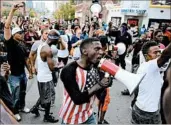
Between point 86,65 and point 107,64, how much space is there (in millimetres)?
336

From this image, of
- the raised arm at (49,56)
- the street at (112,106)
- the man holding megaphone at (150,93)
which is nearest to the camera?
the man holding megaphone at (150,93)

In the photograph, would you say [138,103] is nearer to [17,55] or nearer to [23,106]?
[17,55]

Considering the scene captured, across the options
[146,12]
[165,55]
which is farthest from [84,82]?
[146,12]

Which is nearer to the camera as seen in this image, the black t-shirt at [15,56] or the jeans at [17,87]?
the black t-shirt at [15,56]

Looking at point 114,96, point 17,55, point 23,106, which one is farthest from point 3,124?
point 114,96

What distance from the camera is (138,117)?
144 inches

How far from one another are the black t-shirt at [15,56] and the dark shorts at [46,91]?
0.48 meters

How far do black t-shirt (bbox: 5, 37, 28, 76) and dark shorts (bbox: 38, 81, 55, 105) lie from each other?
484 millimetres

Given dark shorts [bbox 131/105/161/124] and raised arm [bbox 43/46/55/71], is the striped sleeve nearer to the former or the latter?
dark shorts [bbox 131/105/161/124]

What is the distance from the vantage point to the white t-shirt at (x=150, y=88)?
3.49 metres

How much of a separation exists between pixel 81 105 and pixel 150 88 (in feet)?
3.11

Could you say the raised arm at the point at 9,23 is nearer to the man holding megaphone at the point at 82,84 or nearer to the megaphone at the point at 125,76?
the man holding megaphone at the point at 82,84

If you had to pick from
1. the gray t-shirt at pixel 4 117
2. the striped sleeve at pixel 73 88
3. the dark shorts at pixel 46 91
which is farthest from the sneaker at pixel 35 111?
the gray t-shirt at pixel 4 117

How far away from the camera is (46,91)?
17.2 feet
